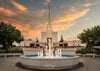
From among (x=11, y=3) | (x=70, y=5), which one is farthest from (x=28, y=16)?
(x=70, y=5)

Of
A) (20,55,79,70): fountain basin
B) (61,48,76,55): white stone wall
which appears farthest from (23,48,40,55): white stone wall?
(20,55,79,70): fountain basin

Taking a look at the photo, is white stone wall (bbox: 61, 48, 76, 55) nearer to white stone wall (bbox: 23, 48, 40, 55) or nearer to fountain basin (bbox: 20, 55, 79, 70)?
white stone wall (bbox: 23, 48, 40, 55)

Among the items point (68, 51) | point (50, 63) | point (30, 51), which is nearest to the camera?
point (50, 63)

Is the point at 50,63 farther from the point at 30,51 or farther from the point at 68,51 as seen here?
the point at 30,51

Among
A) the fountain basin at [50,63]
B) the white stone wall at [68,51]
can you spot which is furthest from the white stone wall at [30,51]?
the fountain basin at [50,63]

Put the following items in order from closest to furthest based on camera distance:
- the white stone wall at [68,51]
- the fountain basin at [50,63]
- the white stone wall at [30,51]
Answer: the fountain basin at [50,63] < the white stone wall at [68,51] < the white stone wall at [30,51]

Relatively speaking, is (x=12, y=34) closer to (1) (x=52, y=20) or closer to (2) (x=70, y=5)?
(1) (x=52, y=20)

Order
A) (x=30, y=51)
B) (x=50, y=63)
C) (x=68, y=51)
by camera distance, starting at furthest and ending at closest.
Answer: (x=30, y=51)
(x=68, y=51)
(x=50, y=63)

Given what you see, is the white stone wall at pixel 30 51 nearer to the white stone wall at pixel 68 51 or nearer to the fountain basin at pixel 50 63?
the white stone wall at pixel 68 51

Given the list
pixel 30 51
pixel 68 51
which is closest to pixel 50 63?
pixel 68 51

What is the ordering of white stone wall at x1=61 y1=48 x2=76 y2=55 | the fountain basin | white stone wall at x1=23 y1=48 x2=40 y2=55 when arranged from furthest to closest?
white stone wall at x1=23 y1=48 x2=40 y2=55 → white stone wall at x1=61 y1=48 x2=76 y2=55 → the fountain basin

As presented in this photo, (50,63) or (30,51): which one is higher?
(50,63)

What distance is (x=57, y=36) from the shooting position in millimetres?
43094

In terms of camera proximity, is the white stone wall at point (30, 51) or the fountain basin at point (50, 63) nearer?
the fountain basin at point (50, 63)
